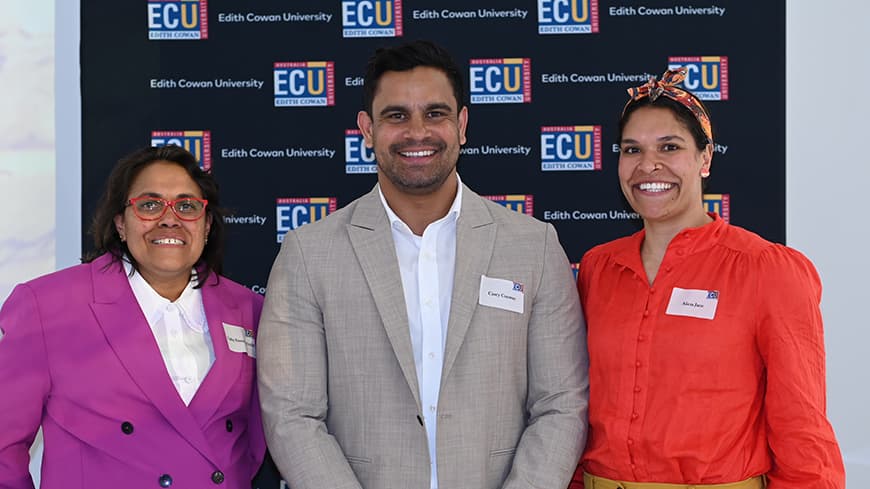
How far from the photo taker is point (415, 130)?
232cm

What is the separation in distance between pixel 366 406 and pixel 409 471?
213mm

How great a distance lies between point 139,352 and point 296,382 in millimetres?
427

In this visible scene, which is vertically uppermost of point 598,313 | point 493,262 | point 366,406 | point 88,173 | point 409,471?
point 88,173

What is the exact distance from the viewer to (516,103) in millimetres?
3711

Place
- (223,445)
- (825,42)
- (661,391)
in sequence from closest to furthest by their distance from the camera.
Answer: (661,391) → (223,445) → (825,42)

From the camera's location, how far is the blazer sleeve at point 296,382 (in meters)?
2.12

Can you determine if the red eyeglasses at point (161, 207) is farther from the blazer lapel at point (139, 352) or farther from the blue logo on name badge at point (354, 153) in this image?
the blue logo on name badge at point (354, 153)

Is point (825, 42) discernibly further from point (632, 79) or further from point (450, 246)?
point (450, 246)

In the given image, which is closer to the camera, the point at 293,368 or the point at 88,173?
the point at 293,368

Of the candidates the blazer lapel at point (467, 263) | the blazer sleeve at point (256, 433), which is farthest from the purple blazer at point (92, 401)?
the blazer lapel at point (467, 263)

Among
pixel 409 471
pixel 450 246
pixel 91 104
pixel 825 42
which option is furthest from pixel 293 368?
pixel 825 42

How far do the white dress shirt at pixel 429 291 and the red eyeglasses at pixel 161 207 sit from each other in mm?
560

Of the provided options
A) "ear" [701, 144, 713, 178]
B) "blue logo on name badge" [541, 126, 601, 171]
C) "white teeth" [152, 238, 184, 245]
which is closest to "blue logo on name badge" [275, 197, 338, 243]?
"blue logo on name badge" [541, 126, 601, 171]

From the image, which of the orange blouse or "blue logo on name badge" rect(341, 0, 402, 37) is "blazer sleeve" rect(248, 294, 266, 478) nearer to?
the orange blouse
